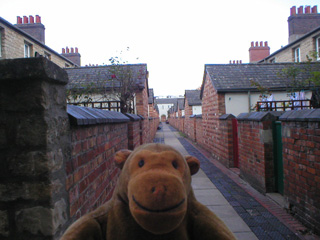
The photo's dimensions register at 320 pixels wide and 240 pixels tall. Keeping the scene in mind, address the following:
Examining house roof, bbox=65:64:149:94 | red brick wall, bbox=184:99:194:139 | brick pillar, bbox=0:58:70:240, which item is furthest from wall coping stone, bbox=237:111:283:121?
red brick wall, bbox=184:99:194:139

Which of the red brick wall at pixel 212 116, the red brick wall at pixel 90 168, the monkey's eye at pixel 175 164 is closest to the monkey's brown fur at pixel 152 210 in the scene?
the monkey's eye at pixel 175 164

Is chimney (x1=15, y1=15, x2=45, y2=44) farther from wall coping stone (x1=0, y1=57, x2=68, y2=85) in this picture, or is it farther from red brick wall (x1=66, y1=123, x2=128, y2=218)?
wall coping stone (x1=0, y1=57, x2=68, y2=85)

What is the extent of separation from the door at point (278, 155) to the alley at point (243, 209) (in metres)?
0.45

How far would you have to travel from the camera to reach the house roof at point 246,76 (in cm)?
1081

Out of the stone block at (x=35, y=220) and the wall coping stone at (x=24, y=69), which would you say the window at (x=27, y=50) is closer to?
the wall coping stone at (x=24, y=69)

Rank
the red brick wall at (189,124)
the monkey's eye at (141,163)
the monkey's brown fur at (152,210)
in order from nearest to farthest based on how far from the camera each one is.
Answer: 1. the monkey's brown fur at (152,210)
2. the monkey's eye at (141,163)
3. the red brick wall at (189,124)

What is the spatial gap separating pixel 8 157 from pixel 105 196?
1.74m

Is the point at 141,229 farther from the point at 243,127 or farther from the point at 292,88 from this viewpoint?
the point at 292,88

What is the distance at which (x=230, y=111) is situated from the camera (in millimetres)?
10578

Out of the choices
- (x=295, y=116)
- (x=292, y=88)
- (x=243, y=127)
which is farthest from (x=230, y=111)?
(x=295, y=116)

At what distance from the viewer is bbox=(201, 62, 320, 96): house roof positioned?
10812 millimetres

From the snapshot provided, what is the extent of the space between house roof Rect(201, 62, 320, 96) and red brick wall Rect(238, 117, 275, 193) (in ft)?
13.4

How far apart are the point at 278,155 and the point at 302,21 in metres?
21.5

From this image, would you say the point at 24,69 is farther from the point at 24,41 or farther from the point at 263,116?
A: the point at 24,41
